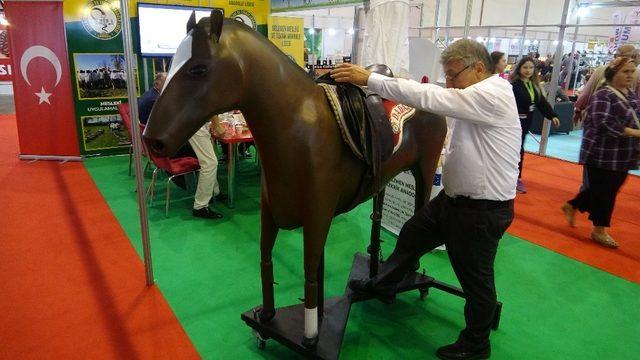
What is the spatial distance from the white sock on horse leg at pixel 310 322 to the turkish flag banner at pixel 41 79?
5764mm

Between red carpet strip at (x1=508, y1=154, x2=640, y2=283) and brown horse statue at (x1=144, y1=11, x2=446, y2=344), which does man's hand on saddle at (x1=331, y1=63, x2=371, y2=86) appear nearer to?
brown horse statue at (x1=144, y1=11, x2=446, y2=344)

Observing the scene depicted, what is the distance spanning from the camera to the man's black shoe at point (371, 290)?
8.77 ft

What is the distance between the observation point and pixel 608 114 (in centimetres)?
358

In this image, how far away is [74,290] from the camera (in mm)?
2936

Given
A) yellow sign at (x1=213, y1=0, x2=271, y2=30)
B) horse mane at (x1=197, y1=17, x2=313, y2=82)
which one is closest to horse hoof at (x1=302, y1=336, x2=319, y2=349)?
horse mane at (x1=197, y1=17, x2=313, y2=82)

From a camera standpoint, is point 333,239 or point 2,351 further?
point 333,239

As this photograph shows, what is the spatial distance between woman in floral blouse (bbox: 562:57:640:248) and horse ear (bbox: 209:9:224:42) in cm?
348

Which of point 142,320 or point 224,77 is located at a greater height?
point 224,77

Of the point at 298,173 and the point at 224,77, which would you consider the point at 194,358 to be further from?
the point at 224,77

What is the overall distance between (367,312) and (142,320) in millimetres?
1408

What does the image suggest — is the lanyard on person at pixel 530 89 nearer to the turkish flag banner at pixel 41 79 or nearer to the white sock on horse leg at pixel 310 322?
the white sock on horse leg at pixel 310 322

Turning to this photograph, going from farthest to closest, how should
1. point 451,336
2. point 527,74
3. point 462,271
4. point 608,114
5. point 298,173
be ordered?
point 527,74 → point 608,114 → point 451,336 → point 462,271 → point 298,173

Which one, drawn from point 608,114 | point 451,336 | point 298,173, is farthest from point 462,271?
point 608,114

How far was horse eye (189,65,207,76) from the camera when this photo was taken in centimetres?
138
